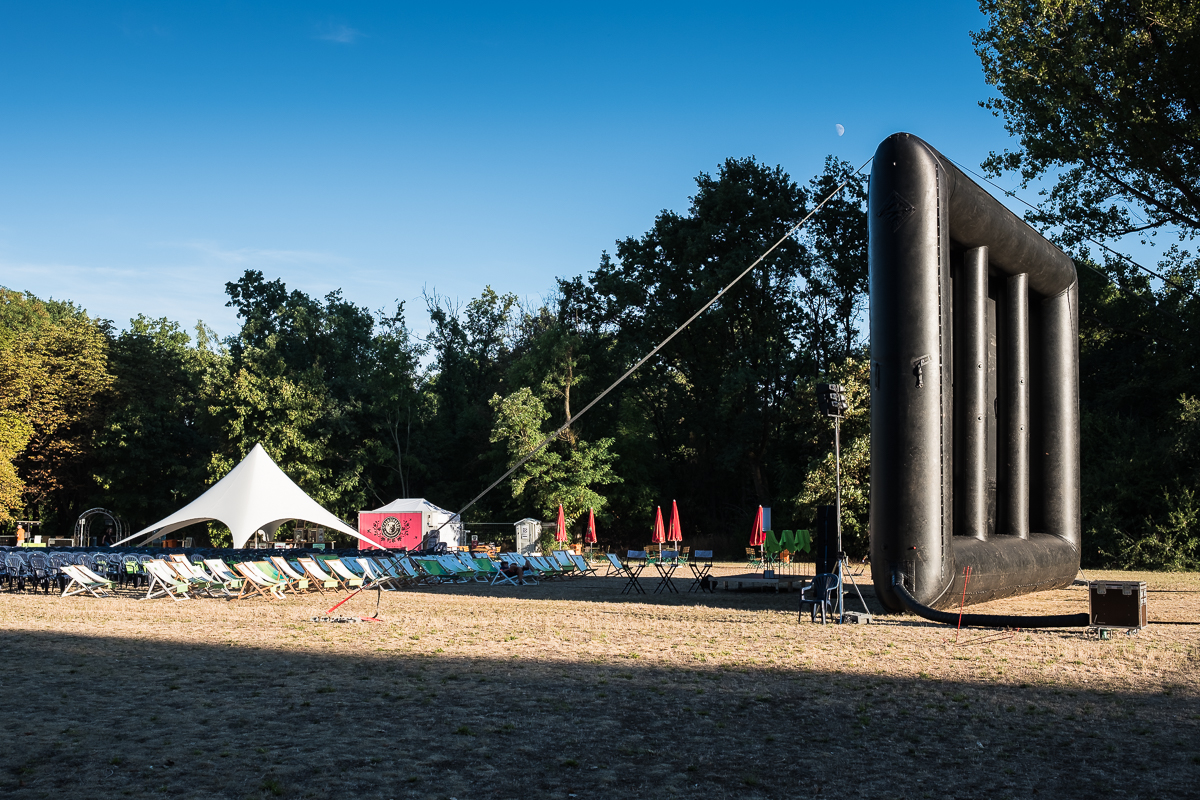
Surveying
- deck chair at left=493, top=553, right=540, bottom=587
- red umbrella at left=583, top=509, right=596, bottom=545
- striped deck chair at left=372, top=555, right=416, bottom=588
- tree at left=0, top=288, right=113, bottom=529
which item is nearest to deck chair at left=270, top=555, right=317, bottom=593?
striped deck chair at left=372, top=555, right=416, bottom=588

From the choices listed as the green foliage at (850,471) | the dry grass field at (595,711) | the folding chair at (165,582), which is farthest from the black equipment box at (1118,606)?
the green foliage at (850,471)

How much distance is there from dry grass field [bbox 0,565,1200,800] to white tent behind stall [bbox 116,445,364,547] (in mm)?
9138

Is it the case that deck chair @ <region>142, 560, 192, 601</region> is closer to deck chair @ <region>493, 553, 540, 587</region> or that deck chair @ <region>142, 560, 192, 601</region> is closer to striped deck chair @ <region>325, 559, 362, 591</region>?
striped deck chair @ <region>325, 559, 362, 591</region>

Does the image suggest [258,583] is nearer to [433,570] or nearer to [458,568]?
[433,570]

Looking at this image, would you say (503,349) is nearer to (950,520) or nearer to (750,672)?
(950,520)

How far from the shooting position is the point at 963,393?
46.1 ft

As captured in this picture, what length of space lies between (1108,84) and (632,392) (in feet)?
79.0

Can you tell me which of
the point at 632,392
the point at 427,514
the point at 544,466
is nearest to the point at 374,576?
the point at 427,514

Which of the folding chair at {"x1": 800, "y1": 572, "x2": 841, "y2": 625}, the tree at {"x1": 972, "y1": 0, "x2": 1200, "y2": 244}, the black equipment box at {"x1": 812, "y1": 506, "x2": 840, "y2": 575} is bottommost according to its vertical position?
the folding chair at {"x1": 800, "y1": 572, "x2": 841, "y2": 625}

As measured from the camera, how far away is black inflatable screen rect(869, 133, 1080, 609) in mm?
12242

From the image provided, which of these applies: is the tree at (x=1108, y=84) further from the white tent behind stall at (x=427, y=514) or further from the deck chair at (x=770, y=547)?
the white tent behind stall at (x=427, y=514)

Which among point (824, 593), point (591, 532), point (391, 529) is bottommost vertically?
point (824, 593)

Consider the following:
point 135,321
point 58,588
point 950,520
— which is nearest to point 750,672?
point 950,520

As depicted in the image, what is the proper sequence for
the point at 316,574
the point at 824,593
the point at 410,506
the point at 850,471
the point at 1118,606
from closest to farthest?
the point at 1118,606
the point at 824,593
the point at 316,574
the point at 850,471
the point at 410,506
